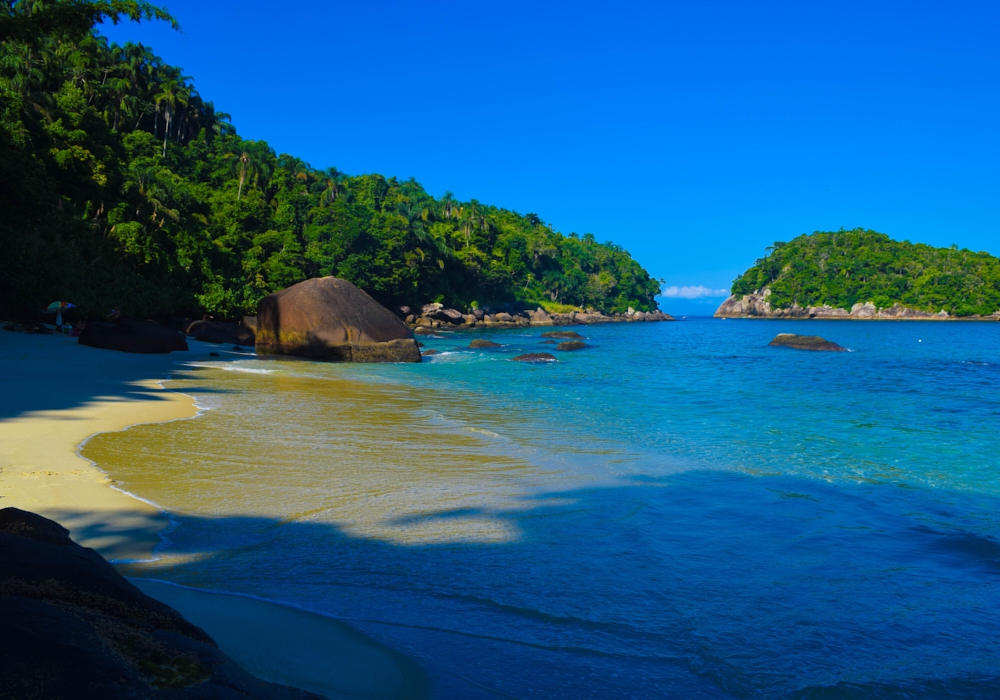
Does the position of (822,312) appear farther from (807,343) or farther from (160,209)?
(160,209)

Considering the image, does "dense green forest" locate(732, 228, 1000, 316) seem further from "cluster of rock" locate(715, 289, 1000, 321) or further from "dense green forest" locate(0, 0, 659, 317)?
"dense green forest" locate(0, 0, 659, 317)

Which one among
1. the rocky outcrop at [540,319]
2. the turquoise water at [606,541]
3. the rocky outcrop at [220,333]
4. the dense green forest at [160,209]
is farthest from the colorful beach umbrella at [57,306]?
the rocky outcrop at [540,319]

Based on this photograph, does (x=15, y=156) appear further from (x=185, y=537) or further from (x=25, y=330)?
(x=185, y=537)

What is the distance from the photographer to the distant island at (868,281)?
421 ft

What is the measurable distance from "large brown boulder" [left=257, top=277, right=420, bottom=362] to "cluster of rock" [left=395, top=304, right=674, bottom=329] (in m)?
34.2

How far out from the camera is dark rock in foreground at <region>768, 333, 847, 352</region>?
38094 millimetres

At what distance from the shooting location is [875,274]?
142625mm

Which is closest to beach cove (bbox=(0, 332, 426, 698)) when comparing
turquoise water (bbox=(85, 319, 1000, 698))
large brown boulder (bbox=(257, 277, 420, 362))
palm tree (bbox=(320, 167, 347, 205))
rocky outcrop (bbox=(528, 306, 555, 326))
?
turquoise water (bbox=(85, 319, 1000, 698))

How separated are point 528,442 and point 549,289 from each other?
355ft

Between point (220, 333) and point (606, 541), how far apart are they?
92.0ft

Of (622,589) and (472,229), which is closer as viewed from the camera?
(622,589)

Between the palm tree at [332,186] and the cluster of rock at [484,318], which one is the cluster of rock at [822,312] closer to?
the cluster of rock at [484,318]

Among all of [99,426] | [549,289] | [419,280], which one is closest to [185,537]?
[99,426]

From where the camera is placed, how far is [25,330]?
19.6 meters
